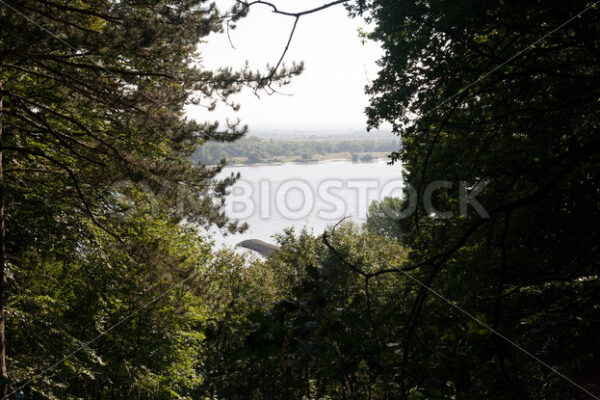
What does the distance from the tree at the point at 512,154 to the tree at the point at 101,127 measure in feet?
6.58

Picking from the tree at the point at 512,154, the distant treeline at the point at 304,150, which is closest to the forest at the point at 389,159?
the tree at the point at 512,154

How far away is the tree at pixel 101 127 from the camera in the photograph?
6008 millimetres

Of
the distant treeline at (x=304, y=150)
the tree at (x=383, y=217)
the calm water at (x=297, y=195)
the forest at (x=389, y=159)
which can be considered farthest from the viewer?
the tree at (x=383, y=217)

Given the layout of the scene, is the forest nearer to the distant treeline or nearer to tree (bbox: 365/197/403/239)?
the distant treeline

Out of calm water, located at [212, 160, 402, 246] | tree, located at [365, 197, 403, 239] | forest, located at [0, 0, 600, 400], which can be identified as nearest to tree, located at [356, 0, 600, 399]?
forest, located at [0, 0, 600, 400]

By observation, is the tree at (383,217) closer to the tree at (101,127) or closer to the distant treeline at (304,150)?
the distant treeline at (304,150)

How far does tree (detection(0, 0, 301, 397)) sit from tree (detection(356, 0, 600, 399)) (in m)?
2.01

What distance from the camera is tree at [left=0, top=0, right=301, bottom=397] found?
601 cm

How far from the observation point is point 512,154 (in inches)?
236

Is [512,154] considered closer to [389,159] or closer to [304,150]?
[389,159]

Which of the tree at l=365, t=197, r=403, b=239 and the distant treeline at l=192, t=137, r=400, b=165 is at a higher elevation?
the distant treeline at l=192, t=137, r=400, b=165

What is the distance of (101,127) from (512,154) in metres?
7.49

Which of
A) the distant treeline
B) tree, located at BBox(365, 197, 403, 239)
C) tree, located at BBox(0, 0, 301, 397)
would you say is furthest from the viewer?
tree, located at BBox(365, 197, 403, 239)

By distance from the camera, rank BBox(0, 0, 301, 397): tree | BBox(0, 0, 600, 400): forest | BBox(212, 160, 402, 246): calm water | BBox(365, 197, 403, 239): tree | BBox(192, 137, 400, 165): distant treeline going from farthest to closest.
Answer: BBox(365, 197, 403, 239): tree → BBox(212, 160, 402, 246): calm water → BBox(192, 137, 400, 165): distant treeline → BBox(0, 0, 301, 397): tree → BBox(0, 0, 600, 400): forest
